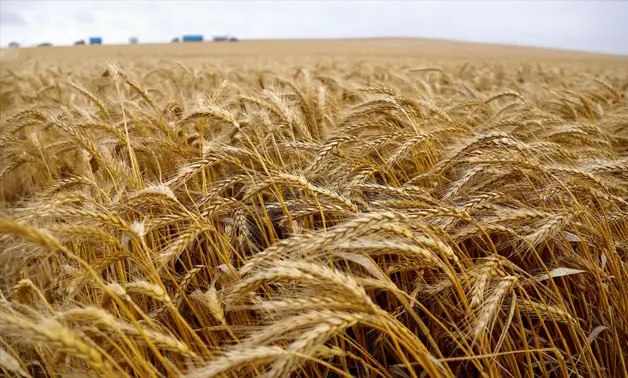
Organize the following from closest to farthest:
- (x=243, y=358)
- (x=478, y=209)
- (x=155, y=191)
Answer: (x=243, y=358)
(x=155, y=191)
(x=478, y=209)

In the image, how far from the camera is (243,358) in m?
0.86

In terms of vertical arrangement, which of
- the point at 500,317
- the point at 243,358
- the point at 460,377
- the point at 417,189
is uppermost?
the point at 417,189

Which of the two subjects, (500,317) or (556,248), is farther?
(556,248)

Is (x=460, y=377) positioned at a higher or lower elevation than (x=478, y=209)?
lower

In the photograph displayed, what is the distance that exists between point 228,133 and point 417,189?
1.19 metres

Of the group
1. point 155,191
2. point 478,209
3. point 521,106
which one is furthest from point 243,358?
point 521,106

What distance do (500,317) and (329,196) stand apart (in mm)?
781

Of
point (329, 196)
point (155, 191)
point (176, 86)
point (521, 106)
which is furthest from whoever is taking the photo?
point (176, 86)

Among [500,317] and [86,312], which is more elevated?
[86,312]

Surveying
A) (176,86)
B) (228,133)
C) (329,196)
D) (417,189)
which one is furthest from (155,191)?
(176,86)

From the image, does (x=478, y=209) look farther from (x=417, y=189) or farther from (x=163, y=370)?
(x=163, y=370)

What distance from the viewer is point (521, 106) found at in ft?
10.7

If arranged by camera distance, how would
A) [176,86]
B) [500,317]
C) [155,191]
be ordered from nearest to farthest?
[155,191] < [500,317] < [176,86]

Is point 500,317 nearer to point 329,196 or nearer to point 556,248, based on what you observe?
point 556,248
